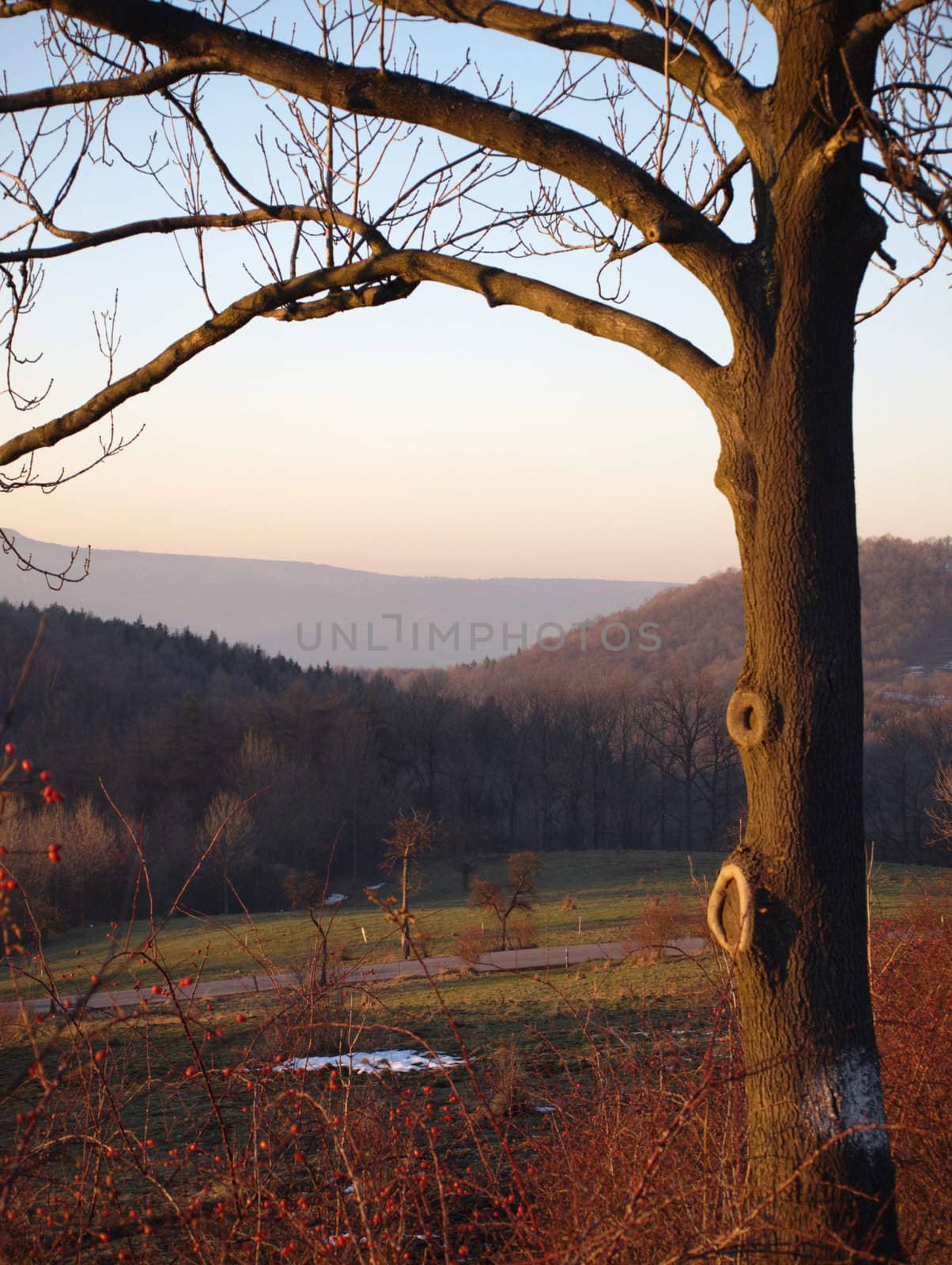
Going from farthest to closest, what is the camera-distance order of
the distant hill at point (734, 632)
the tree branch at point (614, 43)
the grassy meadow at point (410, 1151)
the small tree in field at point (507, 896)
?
the distant hill at point (734, 632)
the small tree in field at point (507, 896)
the tree branch at point (614, 43)
the grassy meadow at point (410, 1151)

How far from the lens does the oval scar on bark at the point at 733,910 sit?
8.47ft

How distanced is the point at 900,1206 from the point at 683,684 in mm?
61600

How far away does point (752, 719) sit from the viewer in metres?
2.71

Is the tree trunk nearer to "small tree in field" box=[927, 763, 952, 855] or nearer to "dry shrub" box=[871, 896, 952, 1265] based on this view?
"dry shrub" box=[871, 896, 952, 1265]

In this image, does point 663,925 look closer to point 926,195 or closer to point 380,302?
point 380,302

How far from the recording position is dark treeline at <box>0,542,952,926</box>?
47.3m

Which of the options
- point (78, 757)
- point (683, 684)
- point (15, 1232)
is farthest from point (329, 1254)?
point (683, 684)

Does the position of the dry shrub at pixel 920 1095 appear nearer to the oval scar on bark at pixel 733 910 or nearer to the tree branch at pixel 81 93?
the oval scar on bark at pixel 733 910

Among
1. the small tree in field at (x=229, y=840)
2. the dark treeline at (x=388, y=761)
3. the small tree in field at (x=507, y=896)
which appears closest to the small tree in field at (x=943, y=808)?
the dark treeline at (x=388, y=761)

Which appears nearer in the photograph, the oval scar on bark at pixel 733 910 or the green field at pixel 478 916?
the oval scar on bark at pixel 733 910

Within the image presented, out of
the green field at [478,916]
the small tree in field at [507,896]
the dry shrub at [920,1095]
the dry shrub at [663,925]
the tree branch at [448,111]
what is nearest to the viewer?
the tree branch at [448,111]

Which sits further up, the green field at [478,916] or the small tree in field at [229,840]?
the small tree in field at [229,840]

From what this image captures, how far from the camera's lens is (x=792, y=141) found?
2.72 metres

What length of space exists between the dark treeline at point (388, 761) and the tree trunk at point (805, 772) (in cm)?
3990
